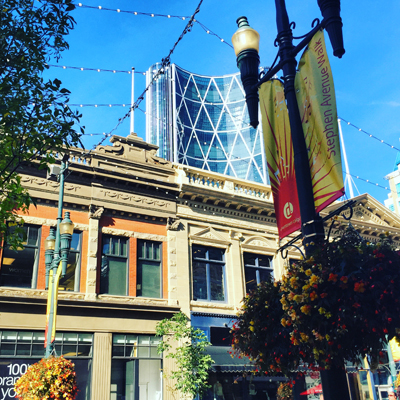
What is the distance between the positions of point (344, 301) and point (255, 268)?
18.9m

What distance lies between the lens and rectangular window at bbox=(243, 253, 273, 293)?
24.9 metres

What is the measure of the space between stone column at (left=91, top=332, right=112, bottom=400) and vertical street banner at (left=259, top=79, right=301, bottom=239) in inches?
498

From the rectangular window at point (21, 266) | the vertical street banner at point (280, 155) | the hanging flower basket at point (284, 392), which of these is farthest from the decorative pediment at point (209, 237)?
the vertical street banner at point (280, 155)

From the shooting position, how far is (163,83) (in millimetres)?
125312

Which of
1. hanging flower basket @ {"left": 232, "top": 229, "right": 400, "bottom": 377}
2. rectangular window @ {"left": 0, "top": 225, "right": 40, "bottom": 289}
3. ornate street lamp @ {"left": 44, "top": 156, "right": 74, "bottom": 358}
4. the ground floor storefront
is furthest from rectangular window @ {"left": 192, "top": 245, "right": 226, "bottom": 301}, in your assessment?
hanging flower basket @ {"left": 232, "top": 229, "right": 400, "bottom": 377}

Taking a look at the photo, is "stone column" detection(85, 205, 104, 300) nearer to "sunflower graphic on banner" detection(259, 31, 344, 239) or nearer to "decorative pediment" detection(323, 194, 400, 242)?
"sunflower graphic on banner" detection(259, 31, 344, 239)

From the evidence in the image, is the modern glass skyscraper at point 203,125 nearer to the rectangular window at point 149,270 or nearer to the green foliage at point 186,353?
the rectangular window at point 149,270

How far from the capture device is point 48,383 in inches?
464

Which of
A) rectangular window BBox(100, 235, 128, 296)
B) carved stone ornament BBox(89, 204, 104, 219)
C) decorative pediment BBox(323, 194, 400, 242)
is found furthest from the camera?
decorative pediment BBox(323, 194, 400, 242)

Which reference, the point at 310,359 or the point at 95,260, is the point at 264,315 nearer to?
the point at 310,359

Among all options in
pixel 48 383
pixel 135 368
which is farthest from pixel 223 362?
pixel 48 383

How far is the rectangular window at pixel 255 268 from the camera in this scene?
2486 centimetres

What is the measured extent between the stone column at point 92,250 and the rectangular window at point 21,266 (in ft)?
6.87

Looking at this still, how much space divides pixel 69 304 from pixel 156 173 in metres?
8.00
